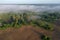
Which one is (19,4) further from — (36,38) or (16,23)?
(36,38)

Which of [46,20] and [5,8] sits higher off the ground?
[5,8]


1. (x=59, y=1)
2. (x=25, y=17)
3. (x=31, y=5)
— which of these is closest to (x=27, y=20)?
(x=25, y=17)

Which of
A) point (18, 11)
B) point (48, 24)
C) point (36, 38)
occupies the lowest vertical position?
point (36, 38)

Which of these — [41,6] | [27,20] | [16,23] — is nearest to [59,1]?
[41,6]

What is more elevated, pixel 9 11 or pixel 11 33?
pixel 9 11

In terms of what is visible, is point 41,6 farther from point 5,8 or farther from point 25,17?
point 5,8

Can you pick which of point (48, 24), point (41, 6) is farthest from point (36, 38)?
point (41, 6)

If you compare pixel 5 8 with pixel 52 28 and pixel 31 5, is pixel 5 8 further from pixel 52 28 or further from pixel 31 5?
pixel 52 28
